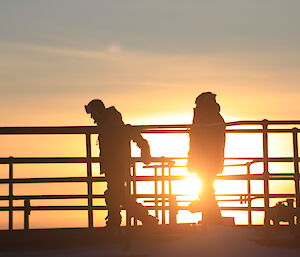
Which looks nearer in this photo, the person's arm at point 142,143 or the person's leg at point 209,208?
the person's arm at point 142,143

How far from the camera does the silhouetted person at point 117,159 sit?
10.7 metres

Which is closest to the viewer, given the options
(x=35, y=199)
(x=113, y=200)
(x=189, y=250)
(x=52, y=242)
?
(x=189, y=250)

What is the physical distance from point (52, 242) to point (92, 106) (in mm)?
2124

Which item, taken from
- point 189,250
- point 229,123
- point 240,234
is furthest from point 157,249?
point 229,123

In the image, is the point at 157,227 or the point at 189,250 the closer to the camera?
the point at 189,250

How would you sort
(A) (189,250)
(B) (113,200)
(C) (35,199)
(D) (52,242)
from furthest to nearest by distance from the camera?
(C) (35,199) → (B) (113,200) → (D) (52,242) → (A) (189,250)

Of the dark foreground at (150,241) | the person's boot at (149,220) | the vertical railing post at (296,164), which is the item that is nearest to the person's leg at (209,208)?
the dark foreground at (150,241)

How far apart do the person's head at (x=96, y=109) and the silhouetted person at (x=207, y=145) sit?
4.66 feet

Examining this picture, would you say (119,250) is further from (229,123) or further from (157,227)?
(229,123)

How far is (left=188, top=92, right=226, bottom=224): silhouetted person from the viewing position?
37.8ft

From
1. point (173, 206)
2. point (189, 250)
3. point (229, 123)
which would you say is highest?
point (229, 123)

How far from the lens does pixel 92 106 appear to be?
11.2 meters

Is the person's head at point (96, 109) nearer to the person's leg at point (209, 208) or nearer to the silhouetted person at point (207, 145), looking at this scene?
the silhouetted person at point (207, 145)

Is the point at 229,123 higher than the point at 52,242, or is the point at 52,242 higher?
the point at 229,123
